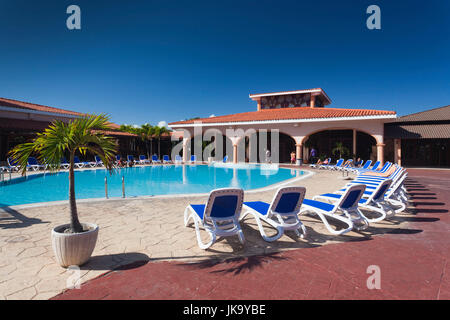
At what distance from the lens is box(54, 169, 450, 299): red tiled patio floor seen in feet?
8.44

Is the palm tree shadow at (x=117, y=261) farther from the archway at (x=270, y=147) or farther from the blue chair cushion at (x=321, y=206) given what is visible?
the archway at (x=270, y=147)

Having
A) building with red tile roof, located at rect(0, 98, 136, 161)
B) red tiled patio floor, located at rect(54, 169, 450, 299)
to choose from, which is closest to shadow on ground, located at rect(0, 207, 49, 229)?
red tiled patio floor, located at rect(54, 169, 450, 299)

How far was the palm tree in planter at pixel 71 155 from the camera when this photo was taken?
3047mm

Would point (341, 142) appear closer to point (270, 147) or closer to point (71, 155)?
point (270, 147)

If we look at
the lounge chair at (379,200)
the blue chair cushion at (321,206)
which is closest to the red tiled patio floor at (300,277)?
the blue chair cushion at (321,206)

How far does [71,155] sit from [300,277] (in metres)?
3.37

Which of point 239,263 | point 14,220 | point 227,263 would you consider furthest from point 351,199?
point 14,220

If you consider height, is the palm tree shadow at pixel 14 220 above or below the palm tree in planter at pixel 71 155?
below

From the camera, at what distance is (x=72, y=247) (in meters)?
3.04

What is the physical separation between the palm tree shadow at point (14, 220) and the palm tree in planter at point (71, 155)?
2232 mm

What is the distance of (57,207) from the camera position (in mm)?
6379

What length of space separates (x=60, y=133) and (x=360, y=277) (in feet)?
14.0

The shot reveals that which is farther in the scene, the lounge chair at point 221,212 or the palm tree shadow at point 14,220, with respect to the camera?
the palm tree shadow at point 14,220

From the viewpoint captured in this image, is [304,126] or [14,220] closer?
[14,220]
